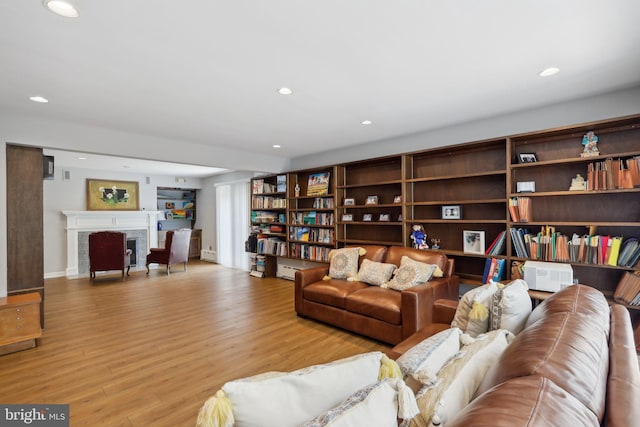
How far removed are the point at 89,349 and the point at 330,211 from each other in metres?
3.55

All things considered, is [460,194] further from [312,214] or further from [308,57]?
[308,57]

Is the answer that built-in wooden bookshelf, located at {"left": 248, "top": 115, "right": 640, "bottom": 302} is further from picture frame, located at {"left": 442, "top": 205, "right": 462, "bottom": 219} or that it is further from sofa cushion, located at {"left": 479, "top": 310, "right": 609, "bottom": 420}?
sofa cushion, located at {"left": 479, "top": 310, "right": 609, "bottom": 420}

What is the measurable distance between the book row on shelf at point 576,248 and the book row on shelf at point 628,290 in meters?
0.10

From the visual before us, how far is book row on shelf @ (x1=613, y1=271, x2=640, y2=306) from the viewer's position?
7.95 feet

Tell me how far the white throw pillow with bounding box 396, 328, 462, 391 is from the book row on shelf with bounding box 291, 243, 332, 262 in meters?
3.67

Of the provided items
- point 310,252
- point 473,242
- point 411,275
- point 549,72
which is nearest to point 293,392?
point 411,275

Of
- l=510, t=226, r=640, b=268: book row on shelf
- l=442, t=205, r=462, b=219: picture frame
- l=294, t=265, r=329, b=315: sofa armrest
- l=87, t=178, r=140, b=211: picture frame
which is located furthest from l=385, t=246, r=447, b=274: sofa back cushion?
l=87, t=178, r=140, b=211: picture frame

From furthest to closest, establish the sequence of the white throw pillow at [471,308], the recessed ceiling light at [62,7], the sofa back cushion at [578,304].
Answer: the white throw pillow at [471,308], the recessed ceiling light at [62,7], the sofa back cushion at [578,304]

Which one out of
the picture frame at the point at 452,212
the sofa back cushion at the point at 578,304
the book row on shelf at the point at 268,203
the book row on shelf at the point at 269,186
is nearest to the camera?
the sofa back cushion at the point at 578,304

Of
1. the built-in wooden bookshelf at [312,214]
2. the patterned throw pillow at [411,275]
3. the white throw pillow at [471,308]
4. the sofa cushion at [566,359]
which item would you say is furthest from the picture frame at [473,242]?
the sofa cushion at [566,359]

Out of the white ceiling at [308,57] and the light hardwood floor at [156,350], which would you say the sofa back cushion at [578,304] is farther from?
the light hardwood floor at [156,350]

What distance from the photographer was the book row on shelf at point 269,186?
5.67 metres

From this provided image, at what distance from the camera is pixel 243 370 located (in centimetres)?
248

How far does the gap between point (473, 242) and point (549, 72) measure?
1.90 metres
